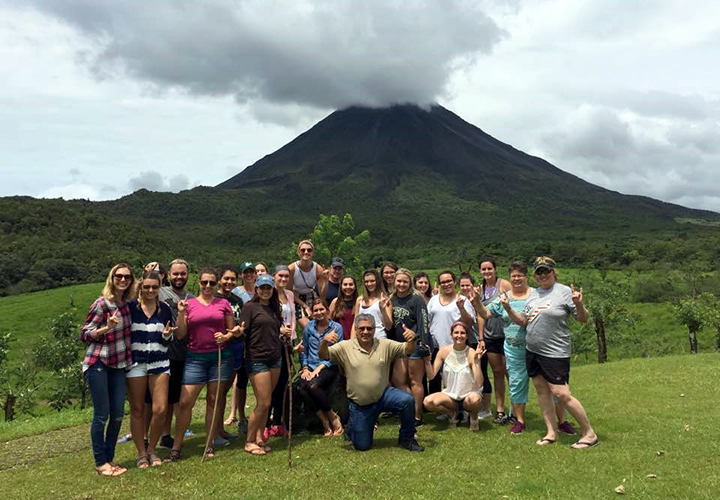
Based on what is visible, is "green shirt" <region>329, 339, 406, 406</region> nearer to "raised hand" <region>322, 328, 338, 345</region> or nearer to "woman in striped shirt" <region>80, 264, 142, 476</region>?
"raised hand" <region>322, 328, 338, 345</region>

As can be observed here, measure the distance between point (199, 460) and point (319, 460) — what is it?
1.40 metres

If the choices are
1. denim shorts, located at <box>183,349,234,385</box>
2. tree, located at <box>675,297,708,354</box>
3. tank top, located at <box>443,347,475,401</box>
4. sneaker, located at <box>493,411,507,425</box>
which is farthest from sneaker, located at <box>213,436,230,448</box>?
tree, located at <box>675,297,708,354</box>

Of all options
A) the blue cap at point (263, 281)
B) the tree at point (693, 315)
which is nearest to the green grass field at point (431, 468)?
the blue cap at point (263, 281)

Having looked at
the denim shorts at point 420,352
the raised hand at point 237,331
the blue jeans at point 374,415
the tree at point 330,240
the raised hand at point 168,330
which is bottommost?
the blue jeans at point 374,415

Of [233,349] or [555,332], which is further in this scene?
[233,349]

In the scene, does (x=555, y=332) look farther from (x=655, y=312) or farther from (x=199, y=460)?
(x=655, y=312)

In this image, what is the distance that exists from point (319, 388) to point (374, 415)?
89cm

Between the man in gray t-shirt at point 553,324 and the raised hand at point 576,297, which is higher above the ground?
the raised hand at point 576,297

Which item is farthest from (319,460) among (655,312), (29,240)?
Answer: (29,240)

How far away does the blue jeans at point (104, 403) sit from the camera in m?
5.09

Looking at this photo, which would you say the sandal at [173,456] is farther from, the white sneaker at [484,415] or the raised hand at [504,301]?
the raised hand at [504,301]

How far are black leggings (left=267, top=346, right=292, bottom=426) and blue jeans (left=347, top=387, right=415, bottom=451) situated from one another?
107 centimetres

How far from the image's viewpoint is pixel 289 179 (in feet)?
596

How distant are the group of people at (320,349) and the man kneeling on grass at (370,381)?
14mm
